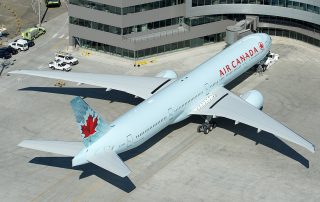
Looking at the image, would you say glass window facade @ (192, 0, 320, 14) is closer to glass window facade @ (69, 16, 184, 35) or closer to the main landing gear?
glass window facade @ (69, 16, 184, 35)

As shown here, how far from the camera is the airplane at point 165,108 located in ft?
242

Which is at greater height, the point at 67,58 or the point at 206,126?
the point at 67,58

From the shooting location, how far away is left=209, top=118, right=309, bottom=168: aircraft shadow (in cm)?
8412

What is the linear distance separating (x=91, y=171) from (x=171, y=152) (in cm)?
1220

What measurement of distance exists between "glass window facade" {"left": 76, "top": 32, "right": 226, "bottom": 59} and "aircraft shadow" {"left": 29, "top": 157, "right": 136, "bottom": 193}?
37618mm

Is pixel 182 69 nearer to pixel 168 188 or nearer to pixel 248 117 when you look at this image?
pixel 248 117

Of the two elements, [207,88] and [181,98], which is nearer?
[181,98]

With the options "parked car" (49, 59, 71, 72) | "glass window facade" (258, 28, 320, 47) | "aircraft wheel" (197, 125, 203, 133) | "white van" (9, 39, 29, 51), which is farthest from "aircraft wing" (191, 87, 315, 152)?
"white van" (9, 39, 29, 51)

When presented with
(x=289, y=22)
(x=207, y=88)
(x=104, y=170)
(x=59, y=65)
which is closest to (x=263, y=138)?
(x=207, y=88)

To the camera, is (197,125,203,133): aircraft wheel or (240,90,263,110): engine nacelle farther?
(240,90,263,110): engine nacelle

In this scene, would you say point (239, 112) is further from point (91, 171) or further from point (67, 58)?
point (67, 58)

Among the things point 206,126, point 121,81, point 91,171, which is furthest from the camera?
point 121,81

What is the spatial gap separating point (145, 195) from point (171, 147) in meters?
12.5

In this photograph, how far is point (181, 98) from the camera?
88062 millimetres
